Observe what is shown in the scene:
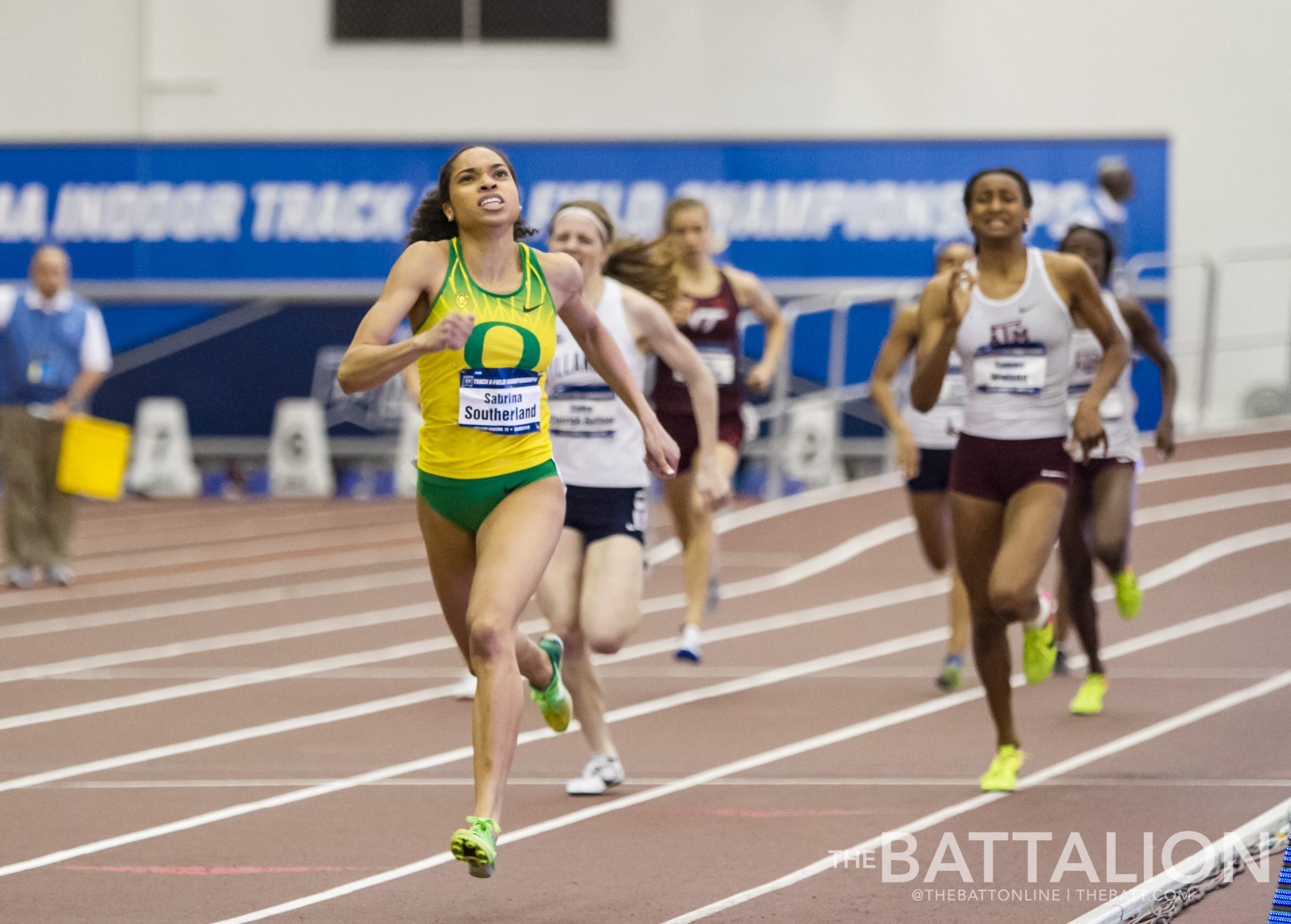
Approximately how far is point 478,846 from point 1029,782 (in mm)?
2946

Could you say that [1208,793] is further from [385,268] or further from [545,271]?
[385,268]

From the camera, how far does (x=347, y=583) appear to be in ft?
46.4

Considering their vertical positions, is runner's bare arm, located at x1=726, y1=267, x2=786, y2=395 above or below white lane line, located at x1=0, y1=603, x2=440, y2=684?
above

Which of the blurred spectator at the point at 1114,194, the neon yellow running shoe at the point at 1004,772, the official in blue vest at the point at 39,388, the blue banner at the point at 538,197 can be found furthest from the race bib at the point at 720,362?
the blue banner at the point at 538,197

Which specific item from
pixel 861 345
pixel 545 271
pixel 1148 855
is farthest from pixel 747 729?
pixel 861 345

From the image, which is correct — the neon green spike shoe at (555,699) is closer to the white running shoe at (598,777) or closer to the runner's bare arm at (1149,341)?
the white running shoe at (598,777)

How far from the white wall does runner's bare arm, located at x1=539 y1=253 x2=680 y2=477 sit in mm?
15962

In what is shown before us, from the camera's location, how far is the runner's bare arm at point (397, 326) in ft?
15.9

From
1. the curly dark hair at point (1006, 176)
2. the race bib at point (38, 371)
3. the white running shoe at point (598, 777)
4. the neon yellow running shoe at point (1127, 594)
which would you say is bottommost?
the white running shoe at point (598, 777)

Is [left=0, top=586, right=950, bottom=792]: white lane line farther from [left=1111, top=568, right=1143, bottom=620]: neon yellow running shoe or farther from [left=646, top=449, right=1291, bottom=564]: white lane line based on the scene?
[left=646, top=449, right=1291, bottom=564]: white lane line

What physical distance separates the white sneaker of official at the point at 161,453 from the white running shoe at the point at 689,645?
40.9ft

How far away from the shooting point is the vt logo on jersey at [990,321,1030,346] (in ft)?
A: 22.9

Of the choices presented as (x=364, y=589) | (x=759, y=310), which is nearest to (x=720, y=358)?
(x=759, y=310)

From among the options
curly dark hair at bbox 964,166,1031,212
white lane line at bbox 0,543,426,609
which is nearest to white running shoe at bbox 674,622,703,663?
curly dark hair at bbox 964,166,1031,212
